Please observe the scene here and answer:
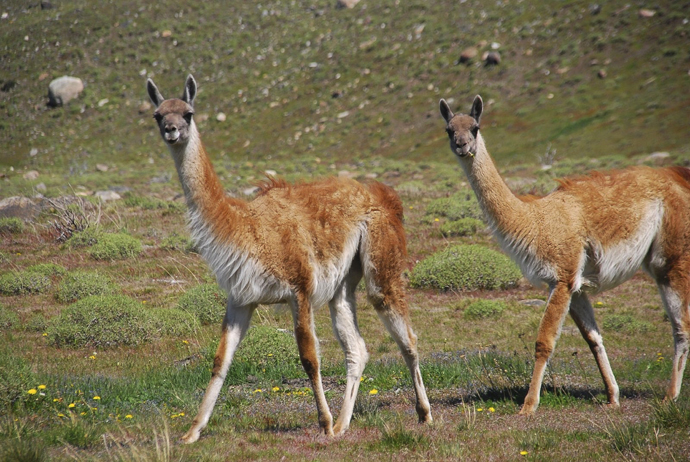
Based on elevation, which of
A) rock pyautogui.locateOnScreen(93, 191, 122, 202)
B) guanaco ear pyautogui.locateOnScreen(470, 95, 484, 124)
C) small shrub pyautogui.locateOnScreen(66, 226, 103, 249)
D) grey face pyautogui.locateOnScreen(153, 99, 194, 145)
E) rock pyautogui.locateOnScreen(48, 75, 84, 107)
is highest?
rock pyautogui.locateOnScreen(48, 75, 84, 107)

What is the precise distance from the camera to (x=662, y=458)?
4762mm

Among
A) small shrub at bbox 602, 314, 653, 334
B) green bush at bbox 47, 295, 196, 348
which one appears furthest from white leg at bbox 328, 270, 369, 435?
small shrub at bbox 602, 314, 653, 334

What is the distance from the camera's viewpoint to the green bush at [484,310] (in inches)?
465

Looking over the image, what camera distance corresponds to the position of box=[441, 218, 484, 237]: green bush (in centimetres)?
1656

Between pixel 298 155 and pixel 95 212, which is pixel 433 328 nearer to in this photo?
pixel 95 212

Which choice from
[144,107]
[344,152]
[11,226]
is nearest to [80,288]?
[11,226]

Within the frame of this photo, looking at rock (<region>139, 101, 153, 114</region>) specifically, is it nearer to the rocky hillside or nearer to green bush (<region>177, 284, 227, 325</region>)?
the rocky hillside

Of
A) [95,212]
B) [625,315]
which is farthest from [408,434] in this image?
[95,212]

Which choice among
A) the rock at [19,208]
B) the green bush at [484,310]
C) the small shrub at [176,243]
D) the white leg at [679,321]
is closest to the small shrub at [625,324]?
the green bush at [484,310]

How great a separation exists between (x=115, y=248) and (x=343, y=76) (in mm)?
51972

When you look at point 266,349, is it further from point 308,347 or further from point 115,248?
point 115,248

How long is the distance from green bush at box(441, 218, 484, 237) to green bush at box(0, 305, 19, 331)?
9862mm

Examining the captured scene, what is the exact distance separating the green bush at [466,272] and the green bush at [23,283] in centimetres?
710

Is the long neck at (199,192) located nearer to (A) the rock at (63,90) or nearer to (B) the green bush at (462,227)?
(B) the green bush at (462,227)
